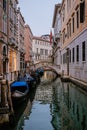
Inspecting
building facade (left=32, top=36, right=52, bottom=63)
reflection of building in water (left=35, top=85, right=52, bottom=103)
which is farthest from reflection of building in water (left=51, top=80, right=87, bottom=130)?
building facade (left=32, top=36, right=52, bottom=63)

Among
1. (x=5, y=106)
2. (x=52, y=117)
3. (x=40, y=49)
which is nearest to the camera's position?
(x=5, y=106)

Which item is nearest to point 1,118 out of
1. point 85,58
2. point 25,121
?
point 25,121

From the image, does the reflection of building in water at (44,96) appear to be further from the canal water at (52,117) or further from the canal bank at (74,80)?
the canal bank at (74,80)

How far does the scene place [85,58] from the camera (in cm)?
1595

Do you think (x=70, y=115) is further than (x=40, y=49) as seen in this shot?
No

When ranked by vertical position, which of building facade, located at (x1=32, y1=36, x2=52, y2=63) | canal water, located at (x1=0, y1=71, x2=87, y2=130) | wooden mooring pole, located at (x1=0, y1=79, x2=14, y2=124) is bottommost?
canal water, located at (x1=0, y1=71, x2=87, y2=130)

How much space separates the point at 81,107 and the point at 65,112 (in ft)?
2.93

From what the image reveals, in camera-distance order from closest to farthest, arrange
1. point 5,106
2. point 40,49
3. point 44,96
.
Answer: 1. point 5,106
2. point 44,96
3. point 40,49

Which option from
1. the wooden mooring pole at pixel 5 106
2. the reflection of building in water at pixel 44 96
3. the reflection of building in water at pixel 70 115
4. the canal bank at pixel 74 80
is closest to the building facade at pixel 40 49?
the canal bank at pixel 74 80

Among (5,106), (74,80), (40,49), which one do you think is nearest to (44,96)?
(74,80)

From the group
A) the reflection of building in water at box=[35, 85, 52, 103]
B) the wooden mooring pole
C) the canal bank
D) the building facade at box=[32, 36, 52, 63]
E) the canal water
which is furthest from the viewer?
the building facade at box=[32, 36, 52, 63]

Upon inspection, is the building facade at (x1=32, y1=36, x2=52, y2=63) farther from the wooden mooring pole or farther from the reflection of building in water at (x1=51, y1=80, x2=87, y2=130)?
the wooden mooring pole

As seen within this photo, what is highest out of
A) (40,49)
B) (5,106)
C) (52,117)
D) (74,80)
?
(40,49)

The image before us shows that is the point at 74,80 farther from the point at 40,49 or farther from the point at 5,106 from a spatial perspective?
the point at 40,49
